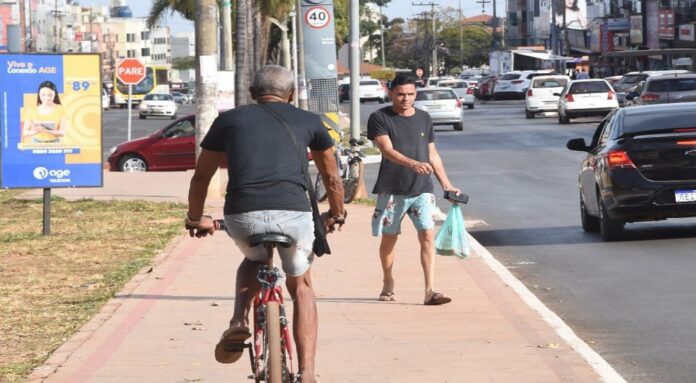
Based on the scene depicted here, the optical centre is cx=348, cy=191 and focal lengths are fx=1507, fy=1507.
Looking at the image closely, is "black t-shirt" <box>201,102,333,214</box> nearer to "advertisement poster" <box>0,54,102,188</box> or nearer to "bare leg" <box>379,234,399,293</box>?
"bare leg" <box>379,234,399,293</box>

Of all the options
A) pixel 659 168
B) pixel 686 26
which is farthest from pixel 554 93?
pixel 659 168

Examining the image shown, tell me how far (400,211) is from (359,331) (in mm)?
1480

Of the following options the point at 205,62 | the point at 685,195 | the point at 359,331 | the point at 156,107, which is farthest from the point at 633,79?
the point at 359,331

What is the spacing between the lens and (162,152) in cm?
3061

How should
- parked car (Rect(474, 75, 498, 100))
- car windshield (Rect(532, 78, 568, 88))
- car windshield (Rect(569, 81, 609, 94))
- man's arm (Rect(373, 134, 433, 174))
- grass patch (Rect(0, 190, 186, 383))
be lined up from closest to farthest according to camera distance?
1. grass patch (Rect(0, 190, 186, 383))
2. man's arm (Rect(373, 134, 433, 174))
3. car windshield (Rect(569, 81, 609, 94))
4. car windshield (Rect(532, 78, 568, 88))
5. parked car (Rect(474, 75, 498, 100))

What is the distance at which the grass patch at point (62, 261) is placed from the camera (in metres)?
10.1

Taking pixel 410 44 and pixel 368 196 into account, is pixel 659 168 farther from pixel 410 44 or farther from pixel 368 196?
pixel 410 44

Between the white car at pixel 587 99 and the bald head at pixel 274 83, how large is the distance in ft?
136

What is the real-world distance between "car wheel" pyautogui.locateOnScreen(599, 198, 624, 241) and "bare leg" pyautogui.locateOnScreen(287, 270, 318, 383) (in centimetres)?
909

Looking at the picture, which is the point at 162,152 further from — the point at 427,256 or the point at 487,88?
the point at 487,88

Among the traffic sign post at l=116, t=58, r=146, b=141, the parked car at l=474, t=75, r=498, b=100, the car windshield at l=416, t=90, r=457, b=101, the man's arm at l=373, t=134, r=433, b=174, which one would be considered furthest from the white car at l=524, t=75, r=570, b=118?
the man's arm at l=373, t=134, r=433, b=174

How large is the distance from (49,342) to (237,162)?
331 cm

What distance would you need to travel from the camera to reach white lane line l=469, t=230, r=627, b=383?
8438mm

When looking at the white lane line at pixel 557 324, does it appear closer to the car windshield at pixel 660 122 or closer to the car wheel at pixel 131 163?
the car windshield at pixel 660 122
